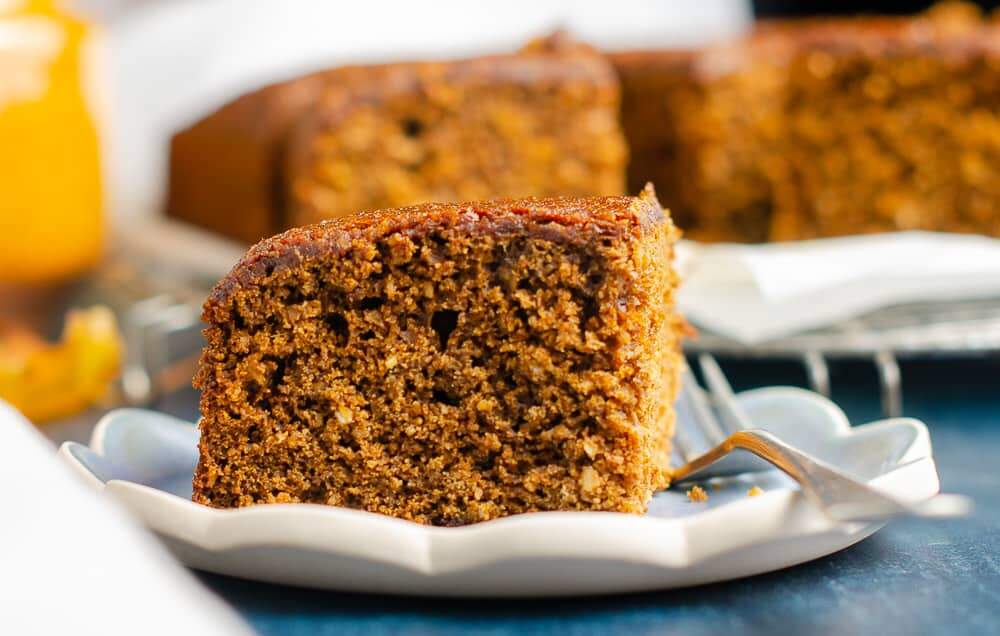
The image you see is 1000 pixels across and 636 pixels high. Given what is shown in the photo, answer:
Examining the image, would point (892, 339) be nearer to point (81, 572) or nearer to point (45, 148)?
point (81, 572)

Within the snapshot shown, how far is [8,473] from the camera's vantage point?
1151mm

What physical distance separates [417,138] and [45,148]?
1.07 metres

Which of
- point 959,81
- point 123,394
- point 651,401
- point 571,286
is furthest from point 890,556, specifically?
point 959,81

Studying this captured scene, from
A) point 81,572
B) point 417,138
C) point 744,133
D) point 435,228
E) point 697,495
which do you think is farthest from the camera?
point 744,133

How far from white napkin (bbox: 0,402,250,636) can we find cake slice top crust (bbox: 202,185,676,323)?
1.38ft

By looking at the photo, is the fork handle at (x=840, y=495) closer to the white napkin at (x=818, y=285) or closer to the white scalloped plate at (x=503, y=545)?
the white scalloped plate at (x=503, y=545)

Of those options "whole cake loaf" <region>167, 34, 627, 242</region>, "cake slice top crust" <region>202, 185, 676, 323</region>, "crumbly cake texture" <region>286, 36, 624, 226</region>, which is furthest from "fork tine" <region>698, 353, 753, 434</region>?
"whole cake loaf" <region>167, 34, 627, 242</region>

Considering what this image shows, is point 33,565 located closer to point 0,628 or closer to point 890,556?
point 0,628

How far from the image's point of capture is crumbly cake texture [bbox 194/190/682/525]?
1.48 metres

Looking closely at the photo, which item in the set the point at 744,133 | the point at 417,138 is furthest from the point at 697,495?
the point at 744,133

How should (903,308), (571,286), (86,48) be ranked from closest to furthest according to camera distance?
1. (571,286)
2. (903,308)
3. (86,48)

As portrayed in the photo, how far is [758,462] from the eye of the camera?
1.70 m

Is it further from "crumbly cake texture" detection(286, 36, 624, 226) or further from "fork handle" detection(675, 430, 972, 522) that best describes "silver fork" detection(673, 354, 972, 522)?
"crumbly cake texture" detection(286, 36, 624, 226)

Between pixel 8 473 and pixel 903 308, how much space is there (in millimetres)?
1914
